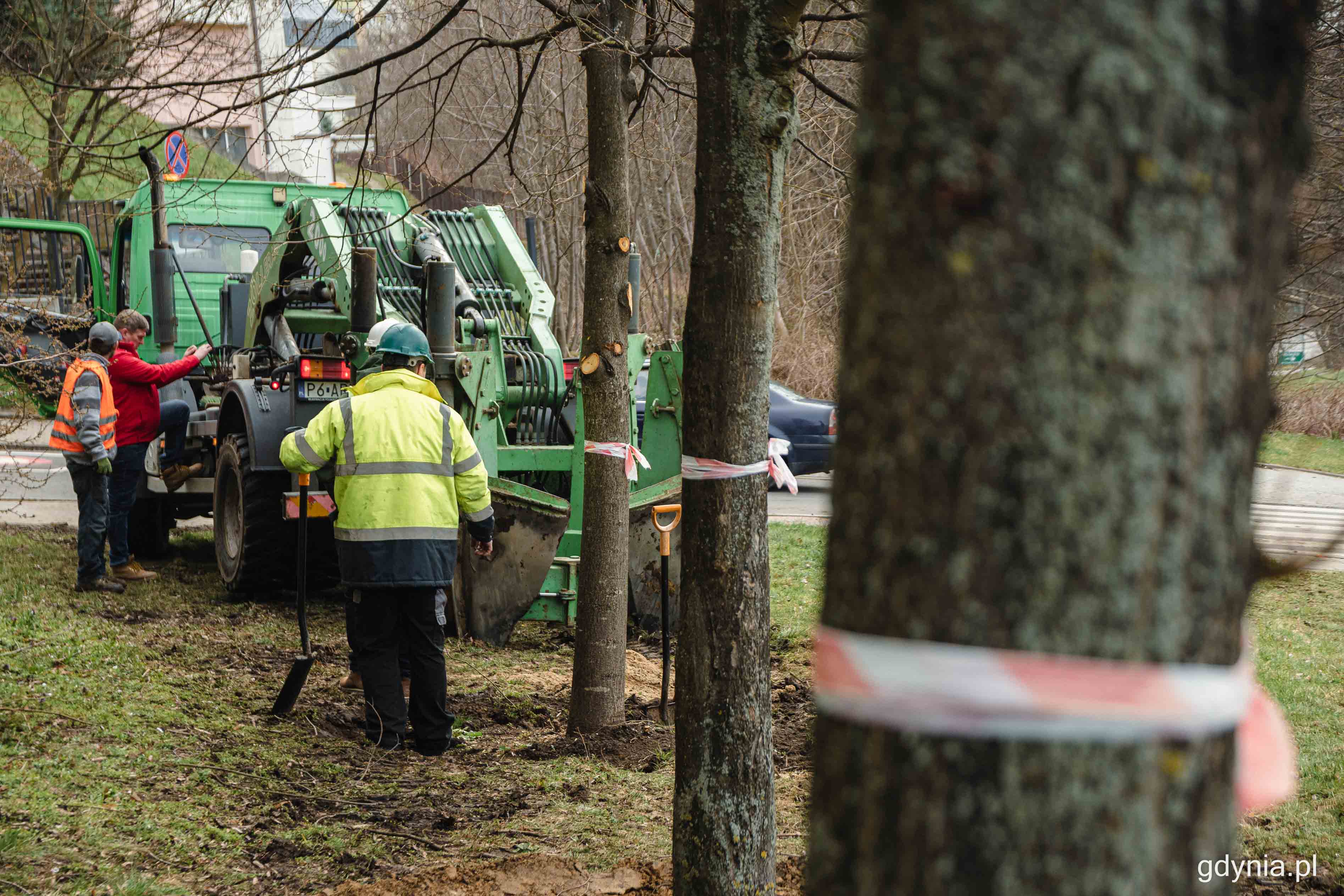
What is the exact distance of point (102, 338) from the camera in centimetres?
839

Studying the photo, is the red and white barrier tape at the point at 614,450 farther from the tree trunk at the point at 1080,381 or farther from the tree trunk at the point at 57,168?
the tree trunk at the point at 57,168

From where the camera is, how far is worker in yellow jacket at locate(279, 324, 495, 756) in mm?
5516

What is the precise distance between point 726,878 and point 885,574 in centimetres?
215

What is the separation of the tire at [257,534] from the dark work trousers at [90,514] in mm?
723

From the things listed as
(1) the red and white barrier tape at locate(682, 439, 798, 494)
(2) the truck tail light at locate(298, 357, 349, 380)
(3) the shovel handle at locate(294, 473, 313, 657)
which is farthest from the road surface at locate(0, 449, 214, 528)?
(1) the red and white barrier tape at locate(682, 439, 798, 494)

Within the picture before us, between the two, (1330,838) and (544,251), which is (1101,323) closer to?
(1330,838)

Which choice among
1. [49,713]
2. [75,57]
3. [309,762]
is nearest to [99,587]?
[49,713]

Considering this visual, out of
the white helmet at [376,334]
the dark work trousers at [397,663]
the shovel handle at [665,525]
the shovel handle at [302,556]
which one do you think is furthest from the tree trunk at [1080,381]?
the white helmet at [376,334]

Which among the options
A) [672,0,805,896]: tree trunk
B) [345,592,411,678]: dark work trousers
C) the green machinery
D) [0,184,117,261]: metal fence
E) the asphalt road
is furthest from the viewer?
[0,184,117,261]: metal fence

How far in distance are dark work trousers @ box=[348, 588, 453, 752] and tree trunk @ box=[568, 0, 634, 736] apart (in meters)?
0.61

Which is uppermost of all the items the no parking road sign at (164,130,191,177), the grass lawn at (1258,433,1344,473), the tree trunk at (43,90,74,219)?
the tree trunk at (43,90,74,219)

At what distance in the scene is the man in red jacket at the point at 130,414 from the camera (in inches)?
339

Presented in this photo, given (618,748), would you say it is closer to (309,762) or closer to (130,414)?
(309,762)

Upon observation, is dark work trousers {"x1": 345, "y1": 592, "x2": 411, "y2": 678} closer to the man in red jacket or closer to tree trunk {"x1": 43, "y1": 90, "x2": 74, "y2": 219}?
the man in red jacket
